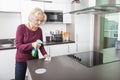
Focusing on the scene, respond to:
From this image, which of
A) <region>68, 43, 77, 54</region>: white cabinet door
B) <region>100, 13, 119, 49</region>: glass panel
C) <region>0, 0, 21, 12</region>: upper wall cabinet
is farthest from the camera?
<region>68, 43, 77, 54</region>: white cabinet door

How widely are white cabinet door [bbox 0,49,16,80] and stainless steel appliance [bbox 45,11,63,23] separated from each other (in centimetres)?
122

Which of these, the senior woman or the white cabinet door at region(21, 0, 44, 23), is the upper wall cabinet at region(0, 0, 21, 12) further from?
the senior woman

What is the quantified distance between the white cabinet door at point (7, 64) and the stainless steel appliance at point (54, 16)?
4.00 feet

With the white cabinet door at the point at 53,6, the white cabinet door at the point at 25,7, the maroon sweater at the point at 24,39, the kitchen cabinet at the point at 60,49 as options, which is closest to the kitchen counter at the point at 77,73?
the maroon sweater at the point at 24,39

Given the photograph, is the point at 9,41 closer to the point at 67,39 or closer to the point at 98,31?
the point at 67,39

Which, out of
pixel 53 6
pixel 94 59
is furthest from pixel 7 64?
pixel 94 59

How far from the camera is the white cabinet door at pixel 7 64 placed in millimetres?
2597

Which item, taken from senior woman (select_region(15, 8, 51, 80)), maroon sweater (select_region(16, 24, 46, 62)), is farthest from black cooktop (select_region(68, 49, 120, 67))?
maroon sweater (select_region(16, 24, 46, 62))

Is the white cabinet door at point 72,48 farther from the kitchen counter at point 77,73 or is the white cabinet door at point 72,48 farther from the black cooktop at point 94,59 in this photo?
the kitchen counter at point 77,73

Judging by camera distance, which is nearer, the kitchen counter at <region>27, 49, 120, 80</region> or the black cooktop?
the kitchen counter at <region>27, 49, 120, 80</region>

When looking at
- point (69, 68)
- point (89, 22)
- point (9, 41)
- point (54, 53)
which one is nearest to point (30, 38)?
point (69, 68)

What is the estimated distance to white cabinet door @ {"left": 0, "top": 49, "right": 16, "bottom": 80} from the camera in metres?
2.60

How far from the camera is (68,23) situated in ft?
11.6

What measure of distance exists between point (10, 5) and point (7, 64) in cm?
133
